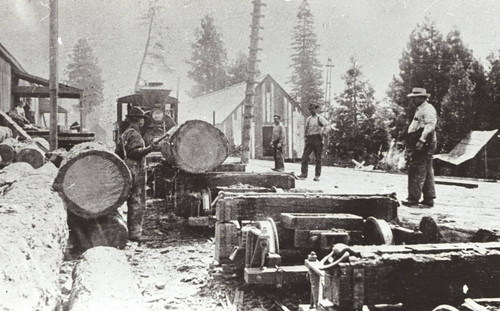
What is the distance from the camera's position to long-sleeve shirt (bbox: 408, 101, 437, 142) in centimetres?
680

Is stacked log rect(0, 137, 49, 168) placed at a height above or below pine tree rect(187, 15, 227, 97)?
below

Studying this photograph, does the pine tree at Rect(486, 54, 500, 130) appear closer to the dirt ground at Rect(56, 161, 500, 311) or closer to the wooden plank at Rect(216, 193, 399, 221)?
the dirt ground at Rect(56, 161, 500, 311)

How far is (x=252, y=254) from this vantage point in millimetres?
3984

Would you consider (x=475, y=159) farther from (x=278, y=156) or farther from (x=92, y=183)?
(x=92, y=183)

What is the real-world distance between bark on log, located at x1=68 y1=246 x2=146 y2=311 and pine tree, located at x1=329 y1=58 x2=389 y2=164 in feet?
76.8

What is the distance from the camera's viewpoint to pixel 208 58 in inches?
2398

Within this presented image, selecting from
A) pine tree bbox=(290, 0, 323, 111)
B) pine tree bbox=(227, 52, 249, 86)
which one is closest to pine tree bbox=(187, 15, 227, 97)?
pine tree bbox=(227, 52, 249, 86)

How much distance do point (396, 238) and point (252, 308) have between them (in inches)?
60.3

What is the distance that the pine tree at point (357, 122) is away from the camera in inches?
1047

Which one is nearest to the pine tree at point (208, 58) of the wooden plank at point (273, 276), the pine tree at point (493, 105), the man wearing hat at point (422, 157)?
the pine tree at point (493, 105)

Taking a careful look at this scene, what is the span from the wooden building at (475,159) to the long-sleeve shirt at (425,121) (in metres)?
12.6

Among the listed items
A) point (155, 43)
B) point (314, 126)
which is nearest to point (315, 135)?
point (314, 126)

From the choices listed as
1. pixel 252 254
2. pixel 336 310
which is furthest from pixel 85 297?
pixel 336 310

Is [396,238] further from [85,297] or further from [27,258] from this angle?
[27,258]
